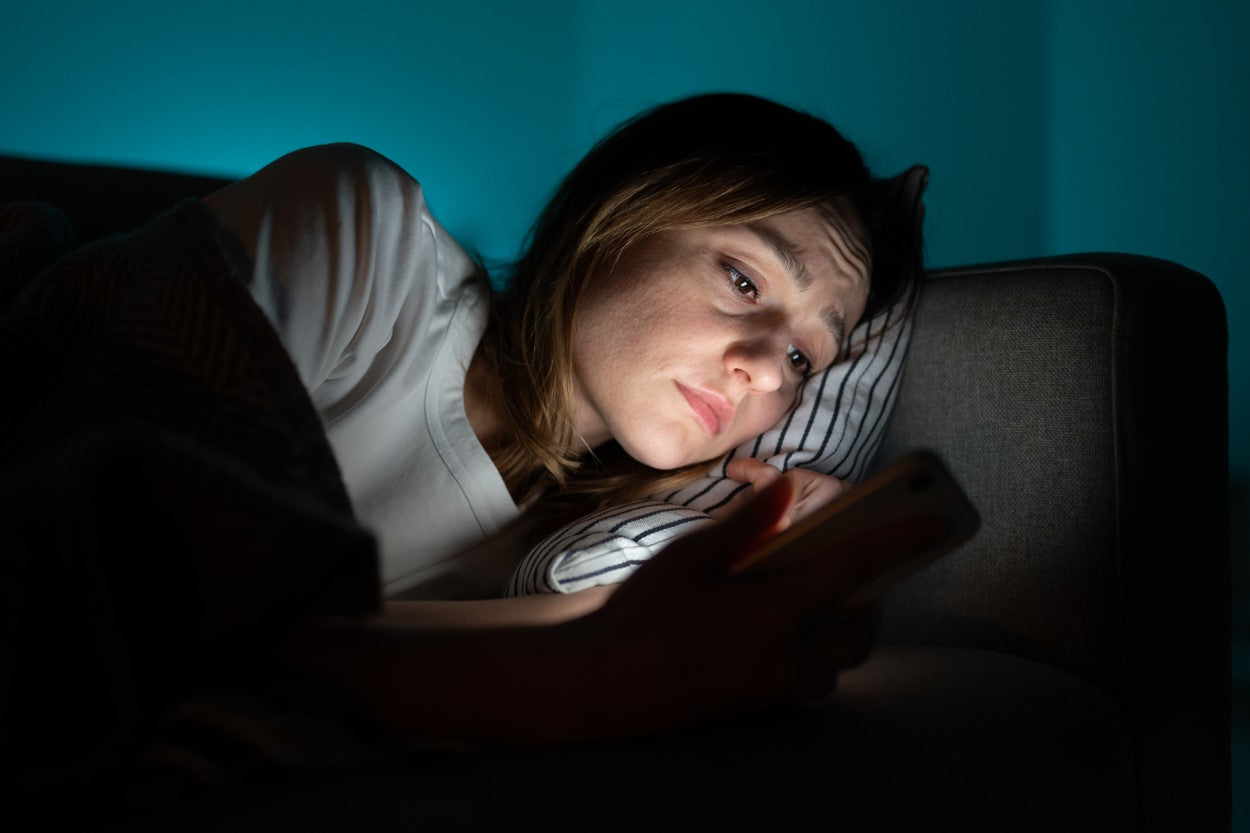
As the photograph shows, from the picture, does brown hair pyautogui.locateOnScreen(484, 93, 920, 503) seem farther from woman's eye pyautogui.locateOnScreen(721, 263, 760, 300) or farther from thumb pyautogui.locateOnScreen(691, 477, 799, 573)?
thumb pyautogui.locateOnScreen(691, 477, 799, 573)

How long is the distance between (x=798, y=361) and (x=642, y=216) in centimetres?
23

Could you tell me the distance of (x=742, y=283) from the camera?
908mm

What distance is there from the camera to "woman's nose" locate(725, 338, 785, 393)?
2.85 feet

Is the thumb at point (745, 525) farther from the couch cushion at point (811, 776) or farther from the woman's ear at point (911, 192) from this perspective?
the woman's ear at point (911, 192)

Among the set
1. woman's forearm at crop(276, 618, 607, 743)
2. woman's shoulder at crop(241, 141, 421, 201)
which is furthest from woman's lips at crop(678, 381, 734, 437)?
woman's forearm at crop(276, 618, 607, 743)

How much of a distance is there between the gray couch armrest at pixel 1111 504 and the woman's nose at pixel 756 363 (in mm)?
204

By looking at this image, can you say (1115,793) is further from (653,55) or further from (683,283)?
(653,55)

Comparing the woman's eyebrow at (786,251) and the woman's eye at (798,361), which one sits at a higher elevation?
the woman's eyebrow at (786,251)

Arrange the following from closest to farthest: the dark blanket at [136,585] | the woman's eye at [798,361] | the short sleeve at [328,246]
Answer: the dark blanket at [136,585]
the short sleeve at [328,246]
the woman's eye at [798,361]

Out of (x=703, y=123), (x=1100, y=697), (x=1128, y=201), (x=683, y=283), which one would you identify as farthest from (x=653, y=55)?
(x=1100, y=697)

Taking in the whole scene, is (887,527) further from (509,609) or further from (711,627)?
(509,609)

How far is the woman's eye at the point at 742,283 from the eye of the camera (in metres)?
0.90

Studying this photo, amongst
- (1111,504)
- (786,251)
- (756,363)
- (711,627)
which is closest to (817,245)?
(786,251)

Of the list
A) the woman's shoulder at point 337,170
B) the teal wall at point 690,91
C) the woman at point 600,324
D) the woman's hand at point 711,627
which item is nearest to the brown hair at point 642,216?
the woman at point 600,324
